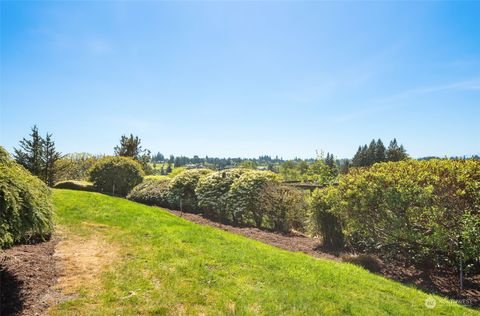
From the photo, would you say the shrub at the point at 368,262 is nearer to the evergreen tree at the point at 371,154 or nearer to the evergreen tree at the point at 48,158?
the evergreen tree at the point at 48,158

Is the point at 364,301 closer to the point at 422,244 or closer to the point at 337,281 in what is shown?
the point at 337,281

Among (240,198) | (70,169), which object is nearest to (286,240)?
(240,198)

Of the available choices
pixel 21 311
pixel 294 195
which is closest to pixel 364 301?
pixel 21 311

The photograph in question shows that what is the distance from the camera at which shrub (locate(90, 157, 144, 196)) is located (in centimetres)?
2009

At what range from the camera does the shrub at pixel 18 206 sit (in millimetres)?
3929

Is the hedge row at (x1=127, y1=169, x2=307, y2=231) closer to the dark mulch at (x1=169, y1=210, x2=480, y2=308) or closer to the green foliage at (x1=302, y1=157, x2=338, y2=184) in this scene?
the dark mulch at (x1=169, y1=210, x2=480, y2=308)

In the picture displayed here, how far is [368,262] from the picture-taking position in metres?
7.54

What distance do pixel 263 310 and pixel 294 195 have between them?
25.4 ft

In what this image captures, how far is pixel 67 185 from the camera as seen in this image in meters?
19.4

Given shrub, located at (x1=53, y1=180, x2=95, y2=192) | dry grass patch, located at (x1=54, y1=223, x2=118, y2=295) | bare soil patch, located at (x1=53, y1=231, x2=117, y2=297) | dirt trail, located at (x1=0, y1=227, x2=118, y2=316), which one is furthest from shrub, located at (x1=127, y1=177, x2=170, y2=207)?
dirt trail, located at (x1=0, y1=227, x2=118, y2=316)

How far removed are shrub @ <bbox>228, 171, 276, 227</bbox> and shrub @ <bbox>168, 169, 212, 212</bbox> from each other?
312cm

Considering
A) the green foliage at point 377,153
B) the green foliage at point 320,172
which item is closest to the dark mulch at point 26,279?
the green foliage at point 320,172

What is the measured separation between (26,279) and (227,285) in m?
3.54

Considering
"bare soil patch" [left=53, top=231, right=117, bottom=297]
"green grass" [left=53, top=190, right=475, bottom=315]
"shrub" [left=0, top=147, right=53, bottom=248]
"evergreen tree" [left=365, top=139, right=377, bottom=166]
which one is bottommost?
"green grass" [left=53, top=190, right=475, bottom=315]
